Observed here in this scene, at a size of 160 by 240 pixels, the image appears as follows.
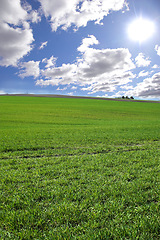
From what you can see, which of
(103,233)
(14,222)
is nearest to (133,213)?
(103,233)

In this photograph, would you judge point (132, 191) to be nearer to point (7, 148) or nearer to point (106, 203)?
point (106, 203)

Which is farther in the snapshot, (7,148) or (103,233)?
(7,148)

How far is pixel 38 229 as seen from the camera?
331 centimetres

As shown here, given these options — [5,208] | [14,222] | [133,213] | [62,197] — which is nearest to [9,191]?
[5,208]

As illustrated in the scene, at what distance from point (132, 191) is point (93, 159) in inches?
129

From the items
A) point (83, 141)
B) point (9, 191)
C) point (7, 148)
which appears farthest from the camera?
point (83, 141)

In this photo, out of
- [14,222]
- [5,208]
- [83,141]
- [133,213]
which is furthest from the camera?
[83,141]

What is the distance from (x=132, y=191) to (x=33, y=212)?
10.5 feet

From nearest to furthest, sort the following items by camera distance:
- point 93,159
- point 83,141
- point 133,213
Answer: point 133,213, point 93,159, point 83,141

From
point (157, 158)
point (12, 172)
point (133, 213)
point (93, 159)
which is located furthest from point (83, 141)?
point (133, 213)

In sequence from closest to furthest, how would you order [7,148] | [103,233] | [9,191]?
[103,233] → [9,191] → [7,148]

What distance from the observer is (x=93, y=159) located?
770 cm

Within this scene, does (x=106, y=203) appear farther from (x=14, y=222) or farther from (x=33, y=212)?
(x=14, y=222)

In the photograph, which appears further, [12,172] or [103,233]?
[12,172]
